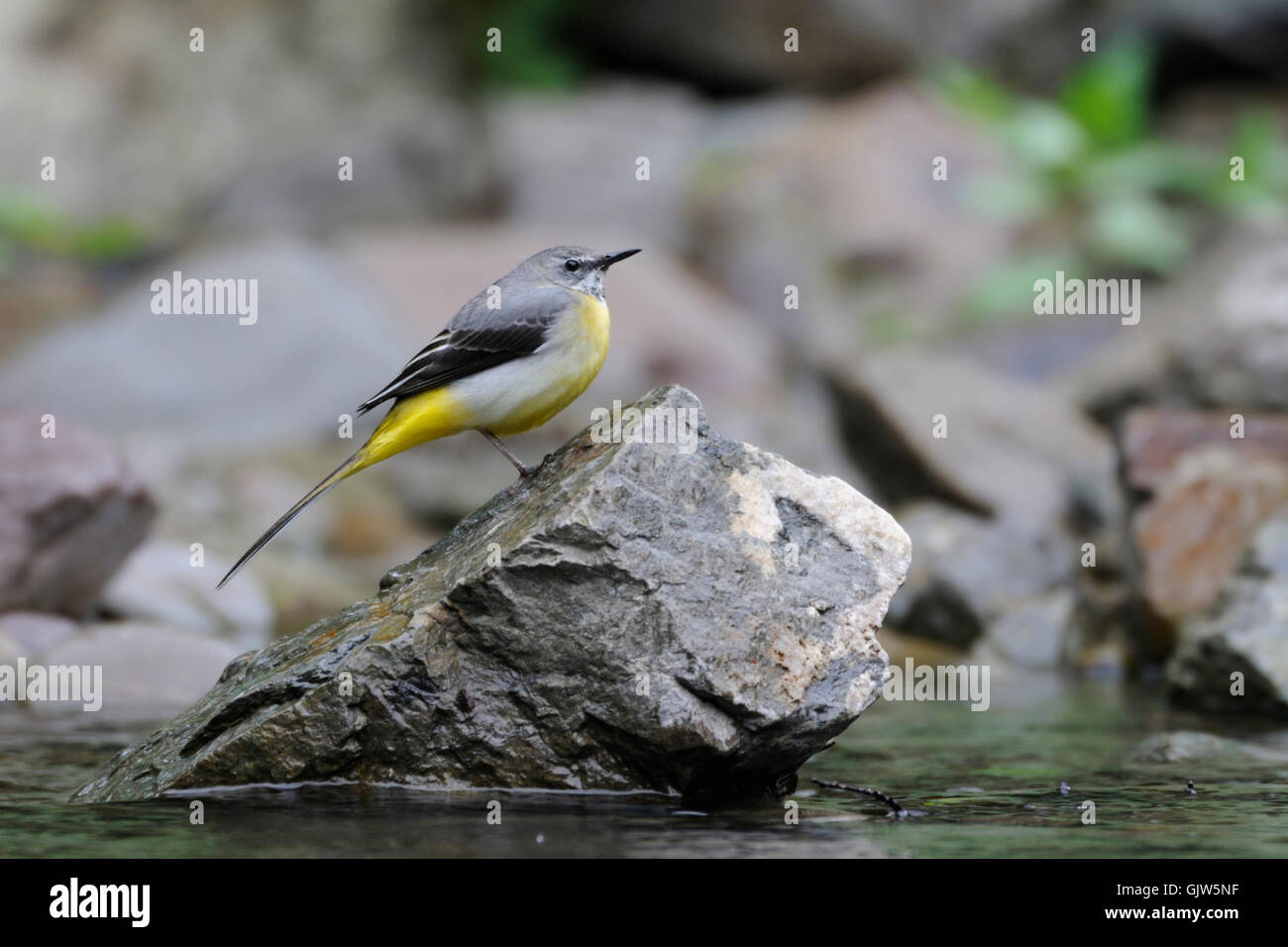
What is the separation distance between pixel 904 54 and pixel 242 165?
10104 millimetres

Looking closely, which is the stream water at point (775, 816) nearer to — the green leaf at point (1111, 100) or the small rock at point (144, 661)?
the small rock at point (144, 661)

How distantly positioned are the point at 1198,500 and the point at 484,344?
5930 mm

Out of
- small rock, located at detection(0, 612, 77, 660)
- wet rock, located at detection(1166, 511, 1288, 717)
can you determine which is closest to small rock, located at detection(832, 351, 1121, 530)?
wet rock, located at detection(1166, 511, 1288, 717)

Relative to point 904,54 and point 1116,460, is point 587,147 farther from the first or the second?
point 1116,460

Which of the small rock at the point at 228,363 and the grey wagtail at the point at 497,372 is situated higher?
the small rock at the point at 228,363

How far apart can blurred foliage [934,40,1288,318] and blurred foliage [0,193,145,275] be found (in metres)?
11.8

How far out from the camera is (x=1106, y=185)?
65.4 feet

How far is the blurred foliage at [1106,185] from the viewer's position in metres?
19.0

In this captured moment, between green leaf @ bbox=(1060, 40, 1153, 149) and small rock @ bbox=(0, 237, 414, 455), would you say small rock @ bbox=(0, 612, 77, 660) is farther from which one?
green leaf @ bbox=(1060, 40, 1153, 149)

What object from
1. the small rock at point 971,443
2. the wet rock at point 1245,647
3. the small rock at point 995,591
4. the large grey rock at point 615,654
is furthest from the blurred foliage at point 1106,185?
the large grey rock at point 615,654

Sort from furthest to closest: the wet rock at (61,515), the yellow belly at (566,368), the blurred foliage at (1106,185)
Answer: the blurred foliage at (1106,185), the wet rock at (61,515), the yellow belly at (566,368)

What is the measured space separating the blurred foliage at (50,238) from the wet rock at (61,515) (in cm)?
1192

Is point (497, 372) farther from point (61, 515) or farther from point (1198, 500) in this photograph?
point (1198, 500)

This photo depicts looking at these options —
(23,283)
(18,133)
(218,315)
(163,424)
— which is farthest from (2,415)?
(18,133)
